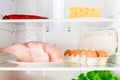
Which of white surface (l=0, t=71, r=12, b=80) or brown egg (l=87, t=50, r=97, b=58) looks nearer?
brown egg (l=87, t=50, r=97, b=58)

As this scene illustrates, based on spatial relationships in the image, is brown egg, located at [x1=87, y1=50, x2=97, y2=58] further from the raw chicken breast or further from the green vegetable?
the raw chicken breast

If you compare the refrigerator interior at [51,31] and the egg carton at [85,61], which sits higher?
the refrigerator interior at [51,31]

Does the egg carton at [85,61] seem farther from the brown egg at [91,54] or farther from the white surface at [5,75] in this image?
the white surface at [5,75]

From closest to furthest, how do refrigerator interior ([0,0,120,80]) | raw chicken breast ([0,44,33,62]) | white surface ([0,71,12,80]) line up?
raw chicken breast ([0,44,33,62]) < white surface ([0,71,12,80]) < refrigerator interior ([0,0,120,80])

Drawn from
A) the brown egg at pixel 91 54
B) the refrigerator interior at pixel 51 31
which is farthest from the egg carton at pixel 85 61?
the refrigerator interior at pixel 51 31

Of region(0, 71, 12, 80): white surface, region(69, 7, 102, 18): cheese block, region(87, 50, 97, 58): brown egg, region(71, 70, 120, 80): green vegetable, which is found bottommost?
region(0, 71, 12, 80): white surface

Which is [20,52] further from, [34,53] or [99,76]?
[99,76]

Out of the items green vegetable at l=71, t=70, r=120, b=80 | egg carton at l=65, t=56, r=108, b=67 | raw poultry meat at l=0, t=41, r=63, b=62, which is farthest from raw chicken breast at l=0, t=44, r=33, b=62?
green vegetable at l=71, t=70, r=120, b=80

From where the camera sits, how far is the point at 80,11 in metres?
1.23

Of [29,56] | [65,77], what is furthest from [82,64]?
[65,77]

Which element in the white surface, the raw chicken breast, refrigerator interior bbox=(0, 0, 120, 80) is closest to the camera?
the raw chicken breast

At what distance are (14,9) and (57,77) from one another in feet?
1.82

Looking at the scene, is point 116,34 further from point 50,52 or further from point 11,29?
point 11,29

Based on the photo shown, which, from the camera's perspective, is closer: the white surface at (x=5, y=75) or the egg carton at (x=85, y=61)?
the egg carton at (x=85, y=61)
